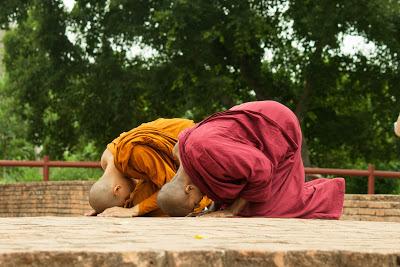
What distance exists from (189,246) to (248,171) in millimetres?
3021

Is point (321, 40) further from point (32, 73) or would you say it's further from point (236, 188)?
point (236, 188)

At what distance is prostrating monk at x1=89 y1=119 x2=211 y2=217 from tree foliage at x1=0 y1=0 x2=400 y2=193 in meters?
16.7

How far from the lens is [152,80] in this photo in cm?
2636

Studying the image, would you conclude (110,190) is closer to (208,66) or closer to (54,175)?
(208,66)

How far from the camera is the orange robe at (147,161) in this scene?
7.20 m

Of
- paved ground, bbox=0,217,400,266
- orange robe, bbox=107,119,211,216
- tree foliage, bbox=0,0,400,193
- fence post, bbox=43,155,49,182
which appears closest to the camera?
paved ground, bbox=0,217,400,266

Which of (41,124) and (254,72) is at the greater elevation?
(254,72)

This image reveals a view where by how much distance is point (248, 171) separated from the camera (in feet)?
20.9

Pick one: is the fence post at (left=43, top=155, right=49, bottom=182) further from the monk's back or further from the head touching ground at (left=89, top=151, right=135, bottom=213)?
the head touching ground at (left=89, top=151, right=135, bottom=213)

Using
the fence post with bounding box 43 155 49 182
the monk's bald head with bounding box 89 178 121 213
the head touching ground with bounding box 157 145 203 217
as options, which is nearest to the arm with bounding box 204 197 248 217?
the head touching ground with bounding box 157 145 203 217

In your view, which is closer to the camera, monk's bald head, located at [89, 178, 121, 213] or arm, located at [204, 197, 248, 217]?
arm, located at [204, 197, 248, 217]

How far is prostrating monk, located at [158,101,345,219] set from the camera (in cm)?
640

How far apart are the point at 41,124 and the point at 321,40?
8.93 metres

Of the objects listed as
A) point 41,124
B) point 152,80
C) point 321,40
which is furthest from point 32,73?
point 321,40
